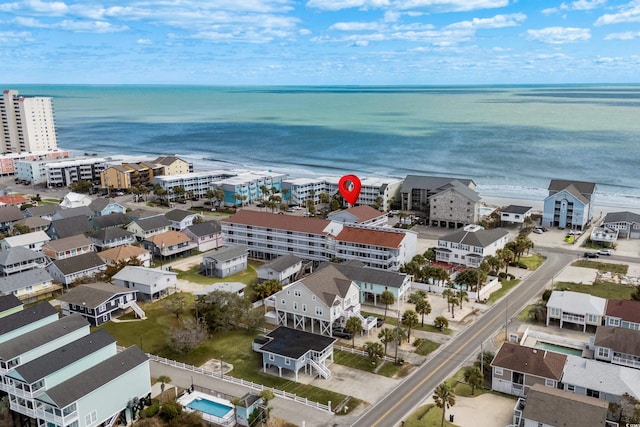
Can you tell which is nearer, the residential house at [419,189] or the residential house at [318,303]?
the residential house at [318,303]

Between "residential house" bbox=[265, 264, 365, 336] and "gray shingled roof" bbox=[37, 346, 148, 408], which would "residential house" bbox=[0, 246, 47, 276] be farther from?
"gray shingled roof" bbox=[37, 346, 148, 408]

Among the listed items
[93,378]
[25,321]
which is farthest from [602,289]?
[25,321]

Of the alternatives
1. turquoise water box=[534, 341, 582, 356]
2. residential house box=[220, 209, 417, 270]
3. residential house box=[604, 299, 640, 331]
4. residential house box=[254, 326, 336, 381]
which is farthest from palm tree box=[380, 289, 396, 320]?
residential house box=[604, 299, 640, 331]

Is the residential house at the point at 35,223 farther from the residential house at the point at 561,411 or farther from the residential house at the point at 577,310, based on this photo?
the residential house at the point at 561,411

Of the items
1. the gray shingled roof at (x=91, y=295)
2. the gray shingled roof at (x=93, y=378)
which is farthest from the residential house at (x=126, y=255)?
the gray shingled roof at (x=93, y=378)

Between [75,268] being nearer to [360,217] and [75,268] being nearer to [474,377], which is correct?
[360,217]
